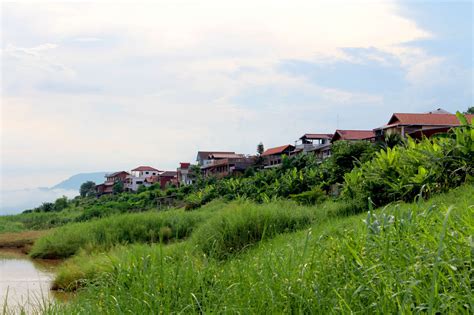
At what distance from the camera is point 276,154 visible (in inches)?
1673

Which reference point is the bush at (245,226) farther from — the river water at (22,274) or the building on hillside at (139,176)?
the building on hillside at (139,176)

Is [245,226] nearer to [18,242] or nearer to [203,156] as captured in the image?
[18,242]

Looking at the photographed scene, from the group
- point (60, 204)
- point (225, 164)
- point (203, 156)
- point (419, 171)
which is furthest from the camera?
point (203, 156)

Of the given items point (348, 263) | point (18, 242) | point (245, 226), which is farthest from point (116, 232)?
point (348, 263)

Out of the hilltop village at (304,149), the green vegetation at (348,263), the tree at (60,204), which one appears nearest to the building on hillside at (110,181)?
the hilltop village at (304,149)

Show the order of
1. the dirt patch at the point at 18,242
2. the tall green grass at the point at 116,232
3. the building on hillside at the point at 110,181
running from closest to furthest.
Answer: the tall green grass at the point at 116,232 → the dirt patch at the point at 18,242 → the building on hillside at the point at 110,181

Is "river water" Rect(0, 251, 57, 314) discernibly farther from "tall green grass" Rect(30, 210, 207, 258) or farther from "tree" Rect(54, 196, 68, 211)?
"tree" Rect(54, 196, 68, 211)

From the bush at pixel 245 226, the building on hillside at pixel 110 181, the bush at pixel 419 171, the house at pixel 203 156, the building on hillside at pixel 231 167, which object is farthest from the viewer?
the house at pixel 203 156

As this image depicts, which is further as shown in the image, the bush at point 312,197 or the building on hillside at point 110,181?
the building on hillside at point 110,181

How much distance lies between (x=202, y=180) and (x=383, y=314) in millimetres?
28262

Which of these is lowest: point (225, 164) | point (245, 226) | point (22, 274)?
point (22, 274)

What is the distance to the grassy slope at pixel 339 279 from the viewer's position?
8.00 ft

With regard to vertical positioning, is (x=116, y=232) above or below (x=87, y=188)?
below

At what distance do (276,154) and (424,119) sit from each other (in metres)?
17.1
